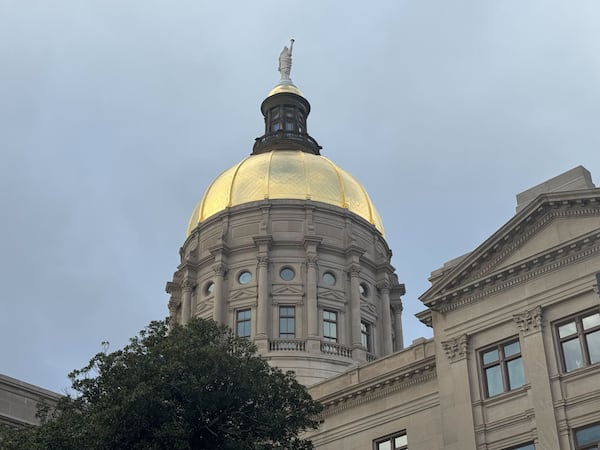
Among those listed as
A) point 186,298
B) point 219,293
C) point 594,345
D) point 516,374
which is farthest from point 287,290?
point 594,345

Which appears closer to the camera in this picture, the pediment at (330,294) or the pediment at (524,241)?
the pediment at (524,241)

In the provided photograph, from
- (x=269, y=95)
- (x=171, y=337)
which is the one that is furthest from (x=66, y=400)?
(x=269, y=95)

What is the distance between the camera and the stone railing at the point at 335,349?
210 feet

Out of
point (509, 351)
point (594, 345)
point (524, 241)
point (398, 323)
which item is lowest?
point (594, 345)

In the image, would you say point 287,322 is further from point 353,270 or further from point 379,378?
point 379,378

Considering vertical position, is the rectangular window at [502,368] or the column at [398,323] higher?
the column at [398,323]

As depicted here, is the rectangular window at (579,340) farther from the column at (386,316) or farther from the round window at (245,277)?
the round window at (245,277)

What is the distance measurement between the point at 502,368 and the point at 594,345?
373 centimetres

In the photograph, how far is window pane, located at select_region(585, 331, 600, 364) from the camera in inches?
1315

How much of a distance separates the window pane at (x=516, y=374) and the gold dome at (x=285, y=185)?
1407 inches

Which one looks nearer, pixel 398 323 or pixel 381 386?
pixel 381 386

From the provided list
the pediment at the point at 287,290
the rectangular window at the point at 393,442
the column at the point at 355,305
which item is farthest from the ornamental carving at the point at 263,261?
the rectangular window at the point at 393,442

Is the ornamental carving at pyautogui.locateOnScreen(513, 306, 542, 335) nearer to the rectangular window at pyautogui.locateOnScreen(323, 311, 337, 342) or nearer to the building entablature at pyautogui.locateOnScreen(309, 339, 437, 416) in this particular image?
the building entablature at pyautogui.locateOnScreen(309, 339, 437, 416)

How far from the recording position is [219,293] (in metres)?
66.5
